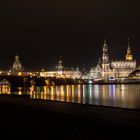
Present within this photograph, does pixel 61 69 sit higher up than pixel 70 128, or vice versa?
pixel 61 69

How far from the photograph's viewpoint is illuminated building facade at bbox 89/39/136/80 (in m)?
166

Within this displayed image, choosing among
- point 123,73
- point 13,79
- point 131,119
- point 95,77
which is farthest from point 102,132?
point 95,77

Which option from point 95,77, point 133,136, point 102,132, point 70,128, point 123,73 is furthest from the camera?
point 95,77

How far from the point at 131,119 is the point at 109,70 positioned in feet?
531

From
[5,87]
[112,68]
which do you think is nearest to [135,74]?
[112,68]

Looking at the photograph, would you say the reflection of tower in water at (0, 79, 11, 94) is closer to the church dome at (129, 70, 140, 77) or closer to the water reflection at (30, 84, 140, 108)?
the water reflection at (30, 84, 140, 108)

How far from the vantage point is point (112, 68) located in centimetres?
17100

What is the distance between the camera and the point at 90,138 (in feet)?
23.6

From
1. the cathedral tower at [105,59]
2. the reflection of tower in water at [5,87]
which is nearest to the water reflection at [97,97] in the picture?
the reflection of tower in water at [5,87]

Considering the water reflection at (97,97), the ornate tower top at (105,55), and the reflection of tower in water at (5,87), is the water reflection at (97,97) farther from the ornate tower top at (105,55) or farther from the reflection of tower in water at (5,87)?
the ornate tower top at (105,55)

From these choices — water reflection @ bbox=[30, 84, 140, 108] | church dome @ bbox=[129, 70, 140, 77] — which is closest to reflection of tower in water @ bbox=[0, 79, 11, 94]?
water reflection @ bbox=[30, 84, 140, 108]

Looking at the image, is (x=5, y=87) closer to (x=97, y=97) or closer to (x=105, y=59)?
(x=97, y=97)

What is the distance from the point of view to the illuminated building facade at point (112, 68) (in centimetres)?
16588

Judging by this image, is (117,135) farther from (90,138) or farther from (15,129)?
(15,129)
